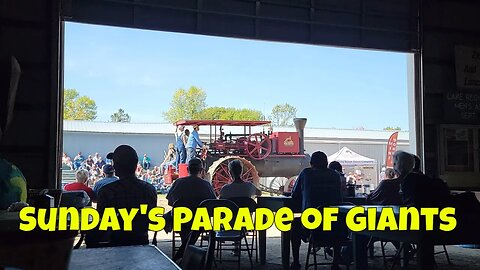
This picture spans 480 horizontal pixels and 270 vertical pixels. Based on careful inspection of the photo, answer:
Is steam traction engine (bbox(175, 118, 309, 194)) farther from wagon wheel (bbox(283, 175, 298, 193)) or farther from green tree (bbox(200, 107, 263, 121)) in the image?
green tree (bbox(200, 107, 263, 121))

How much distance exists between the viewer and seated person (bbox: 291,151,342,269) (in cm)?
467

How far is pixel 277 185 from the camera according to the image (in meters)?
13.8

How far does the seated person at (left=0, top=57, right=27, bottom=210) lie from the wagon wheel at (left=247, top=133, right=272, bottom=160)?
983 centimetres

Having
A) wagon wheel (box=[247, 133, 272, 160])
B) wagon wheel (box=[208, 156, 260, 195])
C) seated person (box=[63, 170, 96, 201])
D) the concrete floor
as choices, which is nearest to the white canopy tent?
wagon wheel (box=[247, 133, 272, 160])

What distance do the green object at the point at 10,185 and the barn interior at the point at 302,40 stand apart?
4.22 m

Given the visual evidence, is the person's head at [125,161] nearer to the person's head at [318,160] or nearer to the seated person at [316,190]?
the seated person at [316,190]

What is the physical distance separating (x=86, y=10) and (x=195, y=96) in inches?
999

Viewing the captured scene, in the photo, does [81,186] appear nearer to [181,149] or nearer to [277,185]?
[181,149]

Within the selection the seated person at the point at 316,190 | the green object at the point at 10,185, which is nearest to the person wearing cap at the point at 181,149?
the seated person at the point at 316,190

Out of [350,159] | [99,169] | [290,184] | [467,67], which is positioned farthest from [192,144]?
[350,159]

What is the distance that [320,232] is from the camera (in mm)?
4496

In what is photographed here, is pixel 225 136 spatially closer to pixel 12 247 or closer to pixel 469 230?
pixel 469 230

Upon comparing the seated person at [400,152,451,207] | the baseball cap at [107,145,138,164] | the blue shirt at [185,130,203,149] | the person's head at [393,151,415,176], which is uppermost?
the blue shirt at [185,130,203,149]

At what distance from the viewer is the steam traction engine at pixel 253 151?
1128cm
